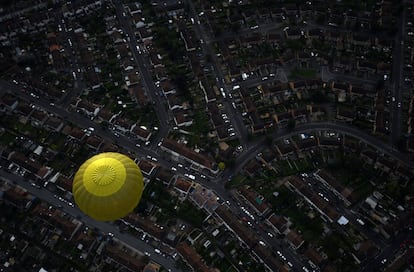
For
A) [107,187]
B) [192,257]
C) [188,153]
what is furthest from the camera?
[188,153]

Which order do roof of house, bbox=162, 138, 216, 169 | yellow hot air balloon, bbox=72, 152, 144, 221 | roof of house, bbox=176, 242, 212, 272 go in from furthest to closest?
roof of house, bbox=162, 138, 216, 169, roof of house, bbox=176, 242, 212, 272, yellow hot air balloon, bbox=72, 152, 144, 221

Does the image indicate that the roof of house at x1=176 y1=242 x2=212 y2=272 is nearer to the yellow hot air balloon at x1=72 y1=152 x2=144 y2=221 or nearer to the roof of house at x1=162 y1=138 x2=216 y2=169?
the yellow hot air balloon at x1=72 y1=152 x2=144 y2=221

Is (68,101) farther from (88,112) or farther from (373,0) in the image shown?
(373,0)

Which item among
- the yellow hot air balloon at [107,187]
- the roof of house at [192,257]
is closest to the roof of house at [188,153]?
the yellow hot air balloon at [107,187]

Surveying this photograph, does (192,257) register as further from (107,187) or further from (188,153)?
(188,153)

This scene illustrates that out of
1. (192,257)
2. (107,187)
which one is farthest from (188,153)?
(107,187)

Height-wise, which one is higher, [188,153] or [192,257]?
[188,153]

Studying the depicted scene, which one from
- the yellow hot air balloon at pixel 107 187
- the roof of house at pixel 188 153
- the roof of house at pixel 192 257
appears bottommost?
the roof of house at pixel 192 257

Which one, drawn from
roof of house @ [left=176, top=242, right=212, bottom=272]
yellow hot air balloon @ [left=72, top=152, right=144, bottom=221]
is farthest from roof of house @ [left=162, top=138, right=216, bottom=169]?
roof of house @ [left=176, top=242, right=212, bottom=272]

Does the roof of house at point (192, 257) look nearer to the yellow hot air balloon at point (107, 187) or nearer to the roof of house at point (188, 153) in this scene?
the yellow hot air balloon at point (107, 187)
